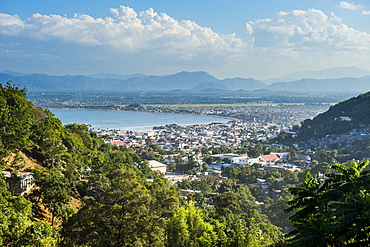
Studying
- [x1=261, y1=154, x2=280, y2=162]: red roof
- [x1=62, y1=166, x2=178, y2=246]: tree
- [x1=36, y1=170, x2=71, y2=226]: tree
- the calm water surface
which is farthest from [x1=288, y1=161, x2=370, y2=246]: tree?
the calm water surface

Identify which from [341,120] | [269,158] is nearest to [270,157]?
[269,158]

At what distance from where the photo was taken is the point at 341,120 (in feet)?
165

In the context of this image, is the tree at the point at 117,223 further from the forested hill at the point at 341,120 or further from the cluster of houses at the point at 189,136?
the forested hill at the point at 341,120

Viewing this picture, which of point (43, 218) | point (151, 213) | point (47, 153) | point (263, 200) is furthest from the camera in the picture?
point (263, 200)

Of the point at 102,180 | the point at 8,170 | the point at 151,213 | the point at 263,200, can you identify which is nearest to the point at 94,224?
the point at 151,213

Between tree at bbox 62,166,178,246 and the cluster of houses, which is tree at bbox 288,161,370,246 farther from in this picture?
the cluster of houses

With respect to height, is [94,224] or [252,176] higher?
[94,224]

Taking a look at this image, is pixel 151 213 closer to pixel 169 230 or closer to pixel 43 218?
pixel 169 230

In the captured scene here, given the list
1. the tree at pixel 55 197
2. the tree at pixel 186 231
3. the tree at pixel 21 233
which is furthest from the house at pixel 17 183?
the tree at pixel 186 231

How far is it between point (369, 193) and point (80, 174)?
1331cm

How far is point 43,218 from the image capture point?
424 inches

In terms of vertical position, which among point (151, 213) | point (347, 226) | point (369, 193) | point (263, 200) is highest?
point (369, 193)

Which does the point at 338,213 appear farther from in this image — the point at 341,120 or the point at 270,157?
the point at 341,120

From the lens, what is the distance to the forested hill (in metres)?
48.6
